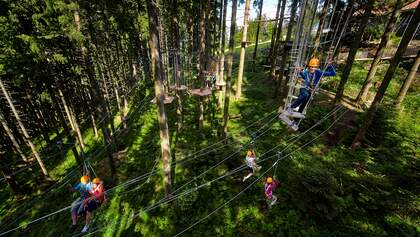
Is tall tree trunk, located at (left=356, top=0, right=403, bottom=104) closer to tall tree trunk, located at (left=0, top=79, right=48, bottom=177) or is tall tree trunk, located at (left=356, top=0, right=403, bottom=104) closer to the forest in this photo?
the forest

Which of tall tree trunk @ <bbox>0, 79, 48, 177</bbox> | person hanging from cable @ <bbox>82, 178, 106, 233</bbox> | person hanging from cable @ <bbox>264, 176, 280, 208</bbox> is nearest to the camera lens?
person hanging from cable @ <bbox>82, 178, 106, 233</bbox>

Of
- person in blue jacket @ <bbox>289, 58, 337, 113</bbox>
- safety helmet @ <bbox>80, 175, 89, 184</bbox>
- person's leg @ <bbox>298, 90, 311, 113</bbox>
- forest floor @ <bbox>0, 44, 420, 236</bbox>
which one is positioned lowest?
forest floor @ <bbox>0, 44, 420, 236</bbox>

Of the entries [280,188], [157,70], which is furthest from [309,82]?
[157,70]

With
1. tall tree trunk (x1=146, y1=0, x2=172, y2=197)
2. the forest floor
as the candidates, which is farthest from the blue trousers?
tall tree trunk (x1=146, y1=0, x2=172, y2=197)

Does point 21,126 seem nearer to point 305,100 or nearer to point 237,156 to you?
point 237,156

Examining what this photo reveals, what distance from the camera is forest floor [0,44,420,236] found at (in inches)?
332

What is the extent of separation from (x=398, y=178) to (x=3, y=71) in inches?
940

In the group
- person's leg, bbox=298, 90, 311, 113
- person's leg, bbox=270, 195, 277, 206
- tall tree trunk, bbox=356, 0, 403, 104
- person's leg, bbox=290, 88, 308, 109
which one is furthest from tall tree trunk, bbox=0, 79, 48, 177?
tall tree trunk, bbox=356, 0, 403, 104

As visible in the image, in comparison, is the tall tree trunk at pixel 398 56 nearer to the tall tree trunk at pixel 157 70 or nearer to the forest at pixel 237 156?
the forest at pixel 237 156

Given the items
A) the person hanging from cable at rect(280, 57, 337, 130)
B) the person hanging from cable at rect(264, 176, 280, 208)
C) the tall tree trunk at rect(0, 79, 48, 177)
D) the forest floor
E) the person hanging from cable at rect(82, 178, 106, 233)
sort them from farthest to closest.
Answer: the tall tree trunk at rect(0, 79, 48, 177), the person hanging from cable at rect(264, 176, 280, 208), the forest floor, the person hanging from cable at rect(82, 178, 106, 233), the person hanging from cable at rect(280, 57, 337, 130)

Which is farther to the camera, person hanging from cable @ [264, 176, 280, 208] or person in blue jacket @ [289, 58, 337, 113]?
person hanging from cable @ [264, 176, 280, 208]

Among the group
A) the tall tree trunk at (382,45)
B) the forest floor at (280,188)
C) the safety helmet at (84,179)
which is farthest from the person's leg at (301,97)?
the safety helmet at (84,179)

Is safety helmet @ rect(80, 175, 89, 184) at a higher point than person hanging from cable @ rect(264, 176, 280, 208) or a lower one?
higher

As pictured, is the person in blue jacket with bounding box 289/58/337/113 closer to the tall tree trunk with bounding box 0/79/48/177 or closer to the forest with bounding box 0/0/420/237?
the forest with bounding box 0/0/420/237
